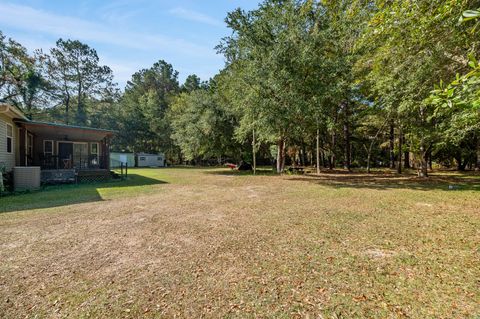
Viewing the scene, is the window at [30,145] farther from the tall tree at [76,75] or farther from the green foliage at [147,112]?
the green foliage at [147,112]

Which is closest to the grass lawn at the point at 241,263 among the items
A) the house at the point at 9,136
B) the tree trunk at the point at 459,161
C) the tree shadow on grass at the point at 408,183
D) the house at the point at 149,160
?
the tree shadow on grass at the point at 408,183

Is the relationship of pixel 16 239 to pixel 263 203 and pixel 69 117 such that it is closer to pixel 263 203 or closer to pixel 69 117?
pixel 263 203

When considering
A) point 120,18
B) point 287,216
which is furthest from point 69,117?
point 287,216

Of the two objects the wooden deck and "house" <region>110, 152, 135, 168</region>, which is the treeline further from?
the wooden deck

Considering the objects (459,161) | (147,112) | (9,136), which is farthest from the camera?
(147,112)

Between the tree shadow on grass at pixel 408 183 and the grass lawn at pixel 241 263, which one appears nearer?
the grass lawn at pixel 241 263

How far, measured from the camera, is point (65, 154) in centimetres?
1492

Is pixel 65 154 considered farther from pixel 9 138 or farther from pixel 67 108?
pixel 67 108

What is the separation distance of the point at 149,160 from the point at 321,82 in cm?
2643

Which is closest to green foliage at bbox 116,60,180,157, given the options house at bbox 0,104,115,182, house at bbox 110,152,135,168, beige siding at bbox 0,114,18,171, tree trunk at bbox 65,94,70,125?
house at bbox 110,152,135,168

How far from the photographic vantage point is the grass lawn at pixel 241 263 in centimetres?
230

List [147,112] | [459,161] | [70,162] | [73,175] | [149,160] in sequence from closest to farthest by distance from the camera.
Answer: [73,175], [70,162], [459,161], [149,160], [147,112]

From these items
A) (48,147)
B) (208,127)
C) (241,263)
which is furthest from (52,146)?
(241,263)

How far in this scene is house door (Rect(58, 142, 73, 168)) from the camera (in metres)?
13.5
